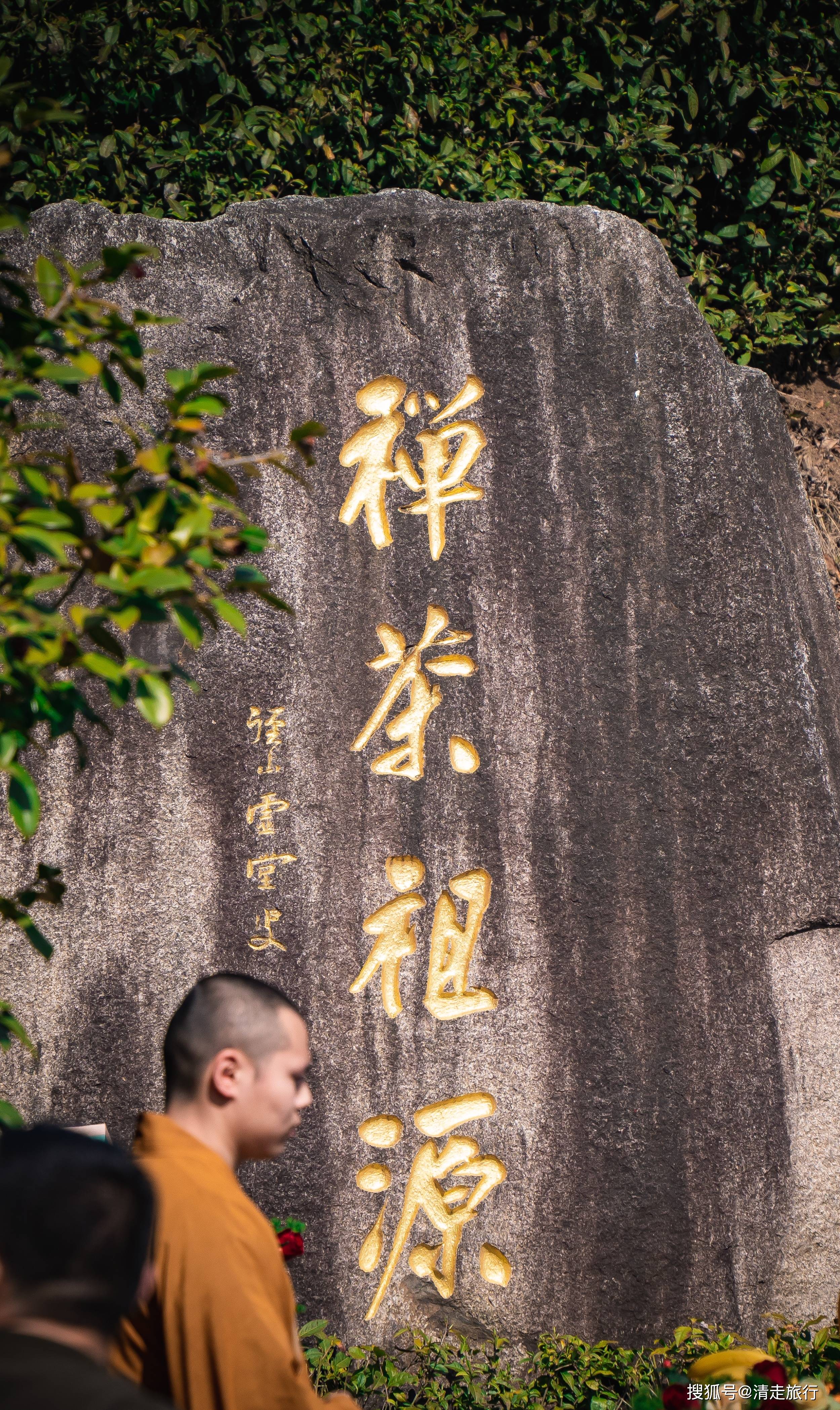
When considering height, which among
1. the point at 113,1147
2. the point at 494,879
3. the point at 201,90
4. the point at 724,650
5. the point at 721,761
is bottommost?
the point at 113,1147

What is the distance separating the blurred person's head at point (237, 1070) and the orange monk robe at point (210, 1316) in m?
0.15

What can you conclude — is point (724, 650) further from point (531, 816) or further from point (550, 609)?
point (531, 816)

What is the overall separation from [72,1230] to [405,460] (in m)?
2.97

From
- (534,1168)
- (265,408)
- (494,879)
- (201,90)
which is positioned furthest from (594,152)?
(534,1168)

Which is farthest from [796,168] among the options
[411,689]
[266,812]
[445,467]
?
[266,812]

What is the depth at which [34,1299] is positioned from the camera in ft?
3.53

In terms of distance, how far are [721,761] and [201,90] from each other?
4570 millimetres

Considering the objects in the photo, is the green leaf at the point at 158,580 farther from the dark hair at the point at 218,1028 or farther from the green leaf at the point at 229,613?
the dark hair at the point at 218,1028

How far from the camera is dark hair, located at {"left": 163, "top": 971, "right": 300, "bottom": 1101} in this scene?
173 cm

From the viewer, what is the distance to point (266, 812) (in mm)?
3521

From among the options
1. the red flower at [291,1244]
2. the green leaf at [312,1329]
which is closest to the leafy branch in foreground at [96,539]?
the red flower at [291,1244]

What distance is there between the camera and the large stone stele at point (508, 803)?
3348 millimetres

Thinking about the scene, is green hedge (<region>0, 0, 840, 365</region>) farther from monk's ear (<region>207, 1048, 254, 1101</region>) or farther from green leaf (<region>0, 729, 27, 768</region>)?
monk's ear (<region>207, 1048, 254, 1101</region>)

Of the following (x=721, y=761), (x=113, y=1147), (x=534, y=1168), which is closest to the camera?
(x=113, y=1147)
